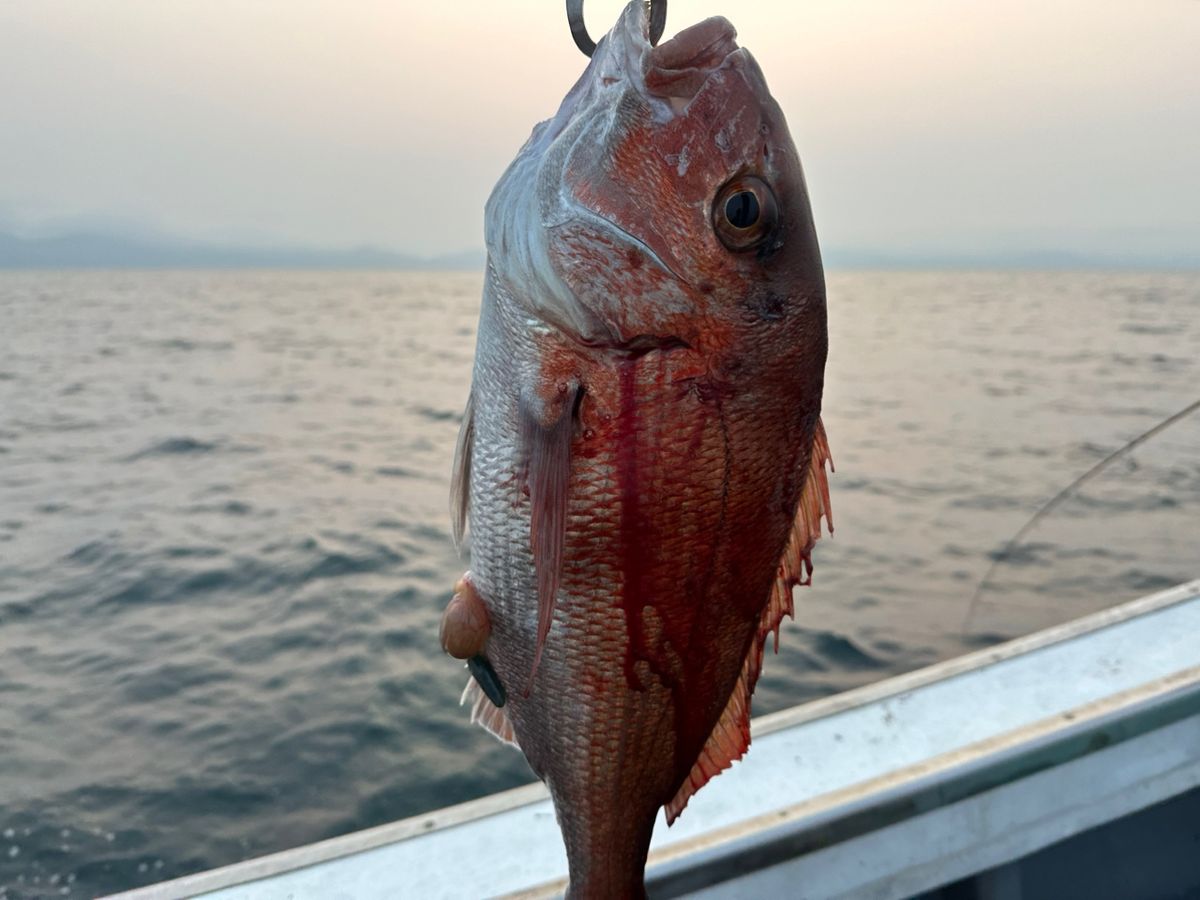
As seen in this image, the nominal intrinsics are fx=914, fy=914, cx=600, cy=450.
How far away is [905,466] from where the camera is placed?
A: 12555 mm

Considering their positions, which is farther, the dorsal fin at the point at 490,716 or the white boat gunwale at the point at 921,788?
the white boat gunwale at the point at 921,788

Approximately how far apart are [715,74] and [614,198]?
20cm

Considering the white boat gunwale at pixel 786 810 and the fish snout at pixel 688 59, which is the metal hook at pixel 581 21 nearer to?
the fish snout at pixel 688 59

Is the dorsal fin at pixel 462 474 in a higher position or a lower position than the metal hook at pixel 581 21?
lower

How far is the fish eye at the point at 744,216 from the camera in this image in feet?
3.64

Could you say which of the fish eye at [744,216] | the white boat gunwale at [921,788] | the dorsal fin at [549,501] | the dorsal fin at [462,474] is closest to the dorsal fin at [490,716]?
the dorsal fin at [462,474]

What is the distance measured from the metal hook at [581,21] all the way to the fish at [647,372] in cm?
2

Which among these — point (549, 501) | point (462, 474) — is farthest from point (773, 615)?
point (462, 474)

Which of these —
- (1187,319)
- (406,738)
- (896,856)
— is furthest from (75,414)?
(1187,319)

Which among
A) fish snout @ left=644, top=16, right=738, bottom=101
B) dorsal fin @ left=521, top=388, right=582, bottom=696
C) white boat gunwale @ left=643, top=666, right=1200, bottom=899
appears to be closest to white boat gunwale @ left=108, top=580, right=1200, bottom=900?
white boat gunwale @ left=643, top=666, right=1200, bottom=899

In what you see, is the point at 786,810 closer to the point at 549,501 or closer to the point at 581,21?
the point at 549,501

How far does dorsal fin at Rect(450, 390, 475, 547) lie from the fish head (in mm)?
217

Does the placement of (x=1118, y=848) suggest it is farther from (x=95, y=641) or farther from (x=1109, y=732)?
(x=95, y=641)

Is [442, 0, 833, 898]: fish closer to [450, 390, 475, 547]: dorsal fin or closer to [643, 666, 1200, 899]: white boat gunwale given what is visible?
[450, 390, 475, 547]: dorsal fin
